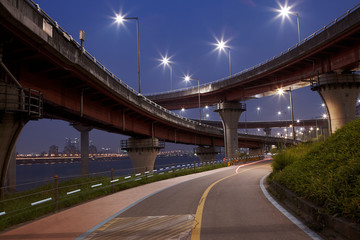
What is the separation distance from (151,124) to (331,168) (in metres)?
30.4

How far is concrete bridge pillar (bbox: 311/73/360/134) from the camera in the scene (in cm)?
2709

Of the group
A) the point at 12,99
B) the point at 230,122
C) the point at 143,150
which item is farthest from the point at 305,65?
the point at 12,99

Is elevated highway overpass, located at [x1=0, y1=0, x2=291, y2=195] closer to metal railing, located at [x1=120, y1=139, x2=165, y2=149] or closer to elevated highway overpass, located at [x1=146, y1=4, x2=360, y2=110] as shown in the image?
metal railing, located at [x1=120, y1=139, x2=165, y2=149]

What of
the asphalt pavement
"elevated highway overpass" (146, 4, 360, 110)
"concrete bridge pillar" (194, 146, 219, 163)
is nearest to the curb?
the asphalt pavement

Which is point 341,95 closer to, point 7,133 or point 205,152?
point 7,133

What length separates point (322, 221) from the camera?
18.6 ft

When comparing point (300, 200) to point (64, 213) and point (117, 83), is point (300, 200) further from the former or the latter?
point (117, 83)

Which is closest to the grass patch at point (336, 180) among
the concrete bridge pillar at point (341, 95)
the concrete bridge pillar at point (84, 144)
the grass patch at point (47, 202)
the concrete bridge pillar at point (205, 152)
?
the grass patch at point (47, 202)

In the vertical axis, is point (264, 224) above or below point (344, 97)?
below

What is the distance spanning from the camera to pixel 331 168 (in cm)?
724

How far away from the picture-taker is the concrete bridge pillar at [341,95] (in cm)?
2709

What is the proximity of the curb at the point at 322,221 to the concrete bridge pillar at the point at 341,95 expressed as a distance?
2297 centimetres

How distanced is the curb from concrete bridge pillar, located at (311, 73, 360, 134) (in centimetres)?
2297

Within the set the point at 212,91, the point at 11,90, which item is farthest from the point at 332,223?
the point at 212,91
